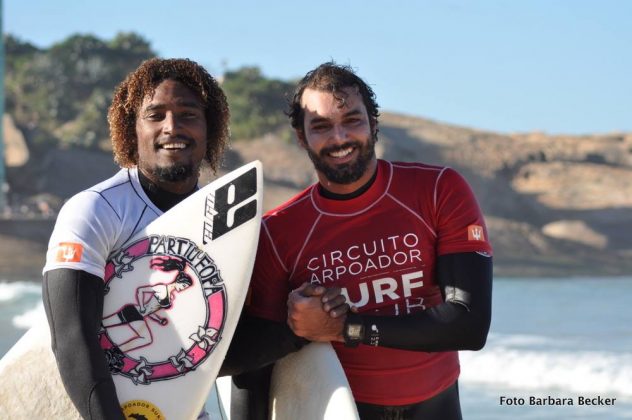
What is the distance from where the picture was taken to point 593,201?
32906 millimetres

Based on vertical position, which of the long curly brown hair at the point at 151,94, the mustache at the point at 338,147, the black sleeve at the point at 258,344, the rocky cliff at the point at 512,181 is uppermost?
the rocky cliff at the point at 512,181

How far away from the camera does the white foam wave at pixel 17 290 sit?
18022 mm

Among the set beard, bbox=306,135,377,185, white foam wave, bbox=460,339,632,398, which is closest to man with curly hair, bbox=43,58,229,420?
beard, bbox=306,135,377,185

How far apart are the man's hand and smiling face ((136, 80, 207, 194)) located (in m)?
0.42

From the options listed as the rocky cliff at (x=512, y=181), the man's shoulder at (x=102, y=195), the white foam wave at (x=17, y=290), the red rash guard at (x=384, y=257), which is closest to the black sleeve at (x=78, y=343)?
the man's shoulder at (x=102, y=195)

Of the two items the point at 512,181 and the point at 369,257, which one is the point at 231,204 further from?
the point at 512,181

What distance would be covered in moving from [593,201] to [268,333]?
1255 inches

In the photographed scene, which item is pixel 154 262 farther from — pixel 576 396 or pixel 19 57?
pixel 19 57

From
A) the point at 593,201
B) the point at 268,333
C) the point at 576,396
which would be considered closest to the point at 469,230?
the point at 268,333

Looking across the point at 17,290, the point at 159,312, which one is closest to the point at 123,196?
the point at 159,312

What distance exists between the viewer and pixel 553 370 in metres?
9.14

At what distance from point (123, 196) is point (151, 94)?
28 centimetres

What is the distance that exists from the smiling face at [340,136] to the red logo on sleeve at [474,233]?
0.31 meters

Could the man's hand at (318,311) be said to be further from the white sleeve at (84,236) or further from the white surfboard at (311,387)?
the white sleeve at (84,236)
